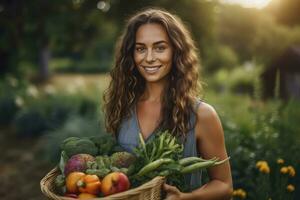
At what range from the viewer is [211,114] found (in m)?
2.90

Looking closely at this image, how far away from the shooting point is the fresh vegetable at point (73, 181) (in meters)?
2.31

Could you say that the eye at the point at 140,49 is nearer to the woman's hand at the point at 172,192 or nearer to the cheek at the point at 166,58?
the cheek at the point at 166,58

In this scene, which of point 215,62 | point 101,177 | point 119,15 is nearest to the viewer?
point 101,177

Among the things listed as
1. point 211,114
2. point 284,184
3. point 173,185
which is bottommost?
point 284,184

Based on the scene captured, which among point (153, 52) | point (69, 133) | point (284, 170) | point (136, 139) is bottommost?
point (69, 133)

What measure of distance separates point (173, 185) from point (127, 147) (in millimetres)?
552

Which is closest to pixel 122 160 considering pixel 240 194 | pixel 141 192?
pixel 141 192

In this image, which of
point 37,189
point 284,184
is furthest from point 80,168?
point 37,189

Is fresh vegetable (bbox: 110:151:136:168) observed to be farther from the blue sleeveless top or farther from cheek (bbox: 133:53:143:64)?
cheek (bbox: 133:53:143:64)

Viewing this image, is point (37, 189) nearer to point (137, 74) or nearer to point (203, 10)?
point (137, 74)

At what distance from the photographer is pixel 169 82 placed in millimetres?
3170

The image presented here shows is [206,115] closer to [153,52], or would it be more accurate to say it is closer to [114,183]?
[153,52]

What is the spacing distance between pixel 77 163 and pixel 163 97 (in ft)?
3.07

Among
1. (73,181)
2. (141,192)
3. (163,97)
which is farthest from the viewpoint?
(163,97)
